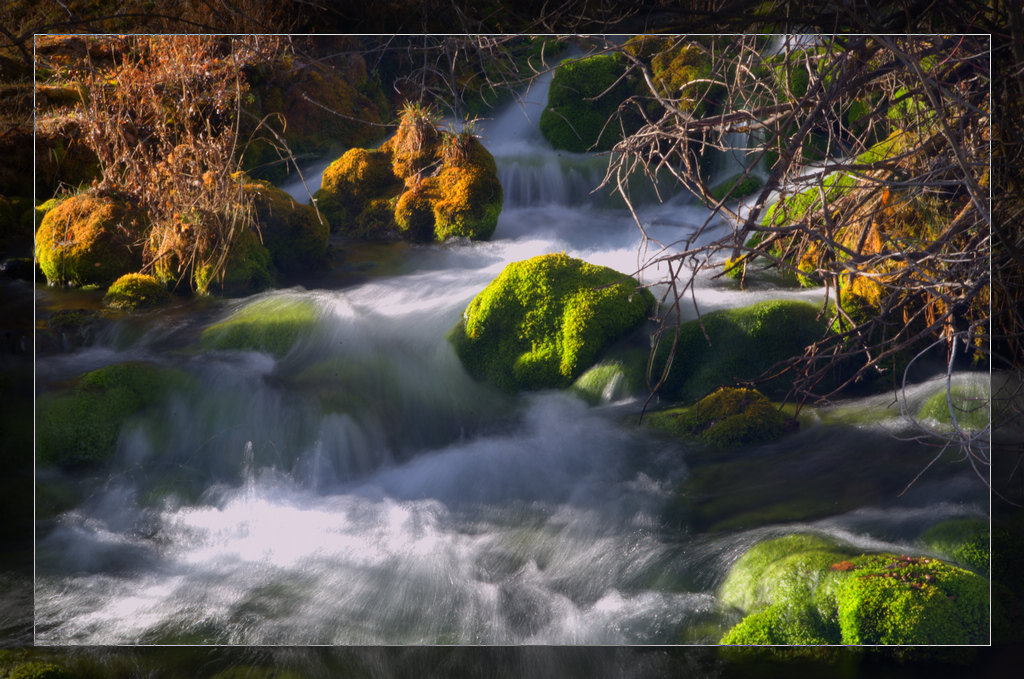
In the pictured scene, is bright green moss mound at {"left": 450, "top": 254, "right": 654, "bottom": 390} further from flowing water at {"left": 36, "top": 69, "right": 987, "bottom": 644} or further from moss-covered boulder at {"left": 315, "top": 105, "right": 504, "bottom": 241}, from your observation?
moss-covered boulder at {"left": 315, "top": 105, "right": 504, "bottom": 241}

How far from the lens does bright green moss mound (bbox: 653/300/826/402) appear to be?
2840mm

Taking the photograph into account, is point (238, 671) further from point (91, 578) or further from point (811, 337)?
point (811, 337)

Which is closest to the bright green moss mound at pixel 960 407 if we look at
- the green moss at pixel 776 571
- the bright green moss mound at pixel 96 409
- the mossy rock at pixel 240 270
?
the green moss at pixel 776 571

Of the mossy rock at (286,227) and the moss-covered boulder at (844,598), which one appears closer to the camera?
the moss-covered boulder at (844,598)

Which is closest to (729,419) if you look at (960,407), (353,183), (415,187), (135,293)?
(960,407)

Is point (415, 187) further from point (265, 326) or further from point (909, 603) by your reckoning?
point (909, 603)

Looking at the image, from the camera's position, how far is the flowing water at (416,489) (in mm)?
2809

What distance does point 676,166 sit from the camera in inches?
114

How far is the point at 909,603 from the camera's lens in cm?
277

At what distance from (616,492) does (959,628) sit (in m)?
1.23

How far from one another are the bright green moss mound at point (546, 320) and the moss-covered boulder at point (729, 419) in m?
0.33

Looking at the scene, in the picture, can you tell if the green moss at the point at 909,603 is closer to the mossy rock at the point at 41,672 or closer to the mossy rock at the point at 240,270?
the mossy rock at the point at 240,270

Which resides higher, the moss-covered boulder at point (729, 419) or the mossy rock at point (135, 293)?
the mossy rock at point (135, 293)

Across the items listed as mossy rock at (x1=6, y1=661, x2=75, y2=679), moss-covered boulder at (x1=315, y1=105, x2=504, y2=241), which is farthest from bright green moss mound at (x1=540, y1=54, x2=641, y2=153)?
mossy rock at (x1=6, y1=661, x2=75, y2=679)
